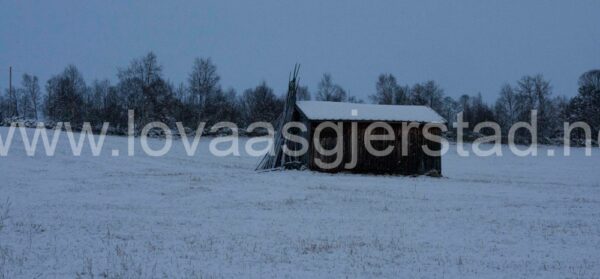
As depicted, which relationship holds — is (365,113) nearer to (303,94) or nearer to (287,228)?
(287,228)

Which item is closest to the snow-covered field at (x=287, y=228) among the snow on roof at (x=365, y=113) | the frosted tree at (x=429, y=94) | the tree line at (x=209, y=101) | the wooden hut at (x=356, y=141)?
the wooden hut at (x=356, y=141)

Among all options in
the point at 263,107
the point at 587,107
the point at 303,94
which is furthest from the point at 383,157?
the point at 303,94

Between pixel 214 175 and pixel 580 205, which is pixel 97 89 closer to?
pixel 214 175

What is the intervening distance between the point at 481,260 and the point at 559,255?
1629 mm

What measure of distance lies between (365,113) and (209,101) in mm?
42432

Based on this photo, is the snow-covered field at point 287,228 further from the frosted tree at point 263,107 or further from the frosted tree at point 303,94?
the frosted tree at point 303,94

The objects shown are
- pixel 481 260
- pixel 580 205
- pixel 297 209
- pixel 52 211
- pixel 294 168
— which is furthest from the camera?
pixel 294 168

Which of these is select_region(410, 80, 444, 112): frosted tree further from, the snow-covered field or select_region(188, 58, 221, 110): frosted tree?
the snow-covered field

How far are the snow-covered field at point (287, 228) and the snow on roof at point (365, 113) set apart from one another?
17.4 ft

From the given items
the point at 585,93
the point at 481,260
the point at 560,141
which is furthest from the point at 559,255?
the point at 585,93

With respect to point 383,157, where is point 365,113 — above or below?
above

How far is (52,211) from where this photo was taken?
1275 centimetres

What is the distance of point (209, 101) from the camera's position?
66.0 m

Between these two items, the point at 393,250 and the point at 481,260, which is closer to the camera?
the point at 481,260
